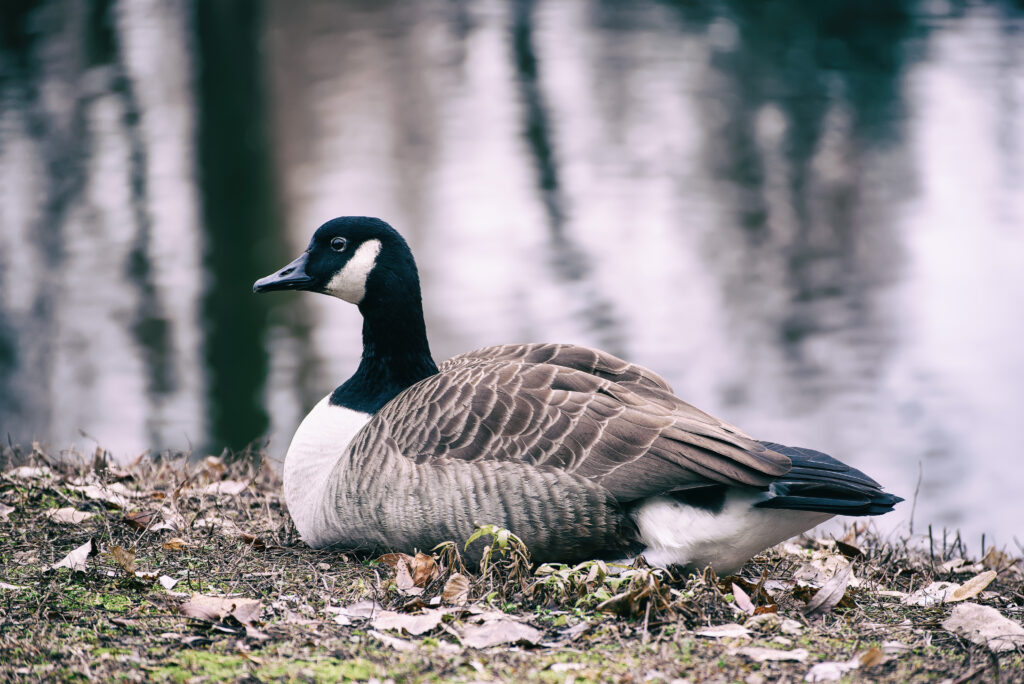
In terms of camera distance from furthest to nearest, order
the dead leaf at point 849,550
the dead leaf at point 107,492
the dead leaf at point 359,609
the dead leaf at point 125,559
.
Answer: the dead leaf at point 107,492 < the dead leaf at point 849,550 < the dead leaf at point 125,559 < the dead leaf at point 359,609

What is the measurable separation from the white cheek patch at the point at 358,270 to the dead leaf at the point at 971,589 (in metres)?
3.04

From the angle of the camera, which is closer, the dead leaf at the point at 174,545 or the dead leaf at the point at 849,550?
the dead leaf at the point at 174,545

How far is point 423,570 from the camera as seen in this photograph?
143 inches

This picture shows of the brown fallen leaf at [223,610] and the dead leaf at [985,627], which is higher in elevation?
the brown fallen leaf at [223,610]

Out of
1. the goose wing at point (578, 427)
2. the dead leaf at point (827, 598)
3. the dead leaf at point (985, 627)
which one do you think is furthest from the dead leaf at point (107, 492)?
the dead leaf at point (985, 627)

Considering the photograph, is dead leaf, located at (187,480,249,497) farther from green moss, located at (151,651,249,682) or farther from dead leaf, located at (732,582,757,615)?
dead leaf, located at (732,582,757,615)

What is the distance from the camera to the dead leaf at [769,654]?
2853mm

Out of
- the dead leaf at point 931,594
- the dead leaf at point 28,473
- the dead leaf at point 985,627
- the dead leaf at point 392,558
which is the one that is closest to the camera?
the dead leaf at point 985,627

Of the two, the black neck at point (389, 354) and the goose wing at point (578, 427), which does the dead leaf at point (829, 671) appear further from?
the black neck at point (389, 354)

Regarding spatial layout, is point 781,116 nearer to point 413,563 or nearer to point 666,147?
point 666,147

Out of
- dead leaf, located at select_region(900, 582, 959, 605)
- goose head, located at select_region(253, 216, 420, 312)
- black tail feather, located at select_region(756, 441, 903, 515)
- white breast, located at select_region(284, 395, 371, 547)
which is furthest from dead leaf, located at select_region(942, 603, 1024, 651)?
goose head, located at select_region(253, 216, 420, 312)

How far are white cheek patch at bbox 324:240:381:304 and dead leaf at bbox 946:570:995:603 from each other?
9.98 ft

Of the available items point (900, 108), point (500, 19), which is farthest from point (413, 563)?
point (900, 108)

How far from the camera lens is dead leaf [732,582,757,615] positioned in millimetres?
3320
